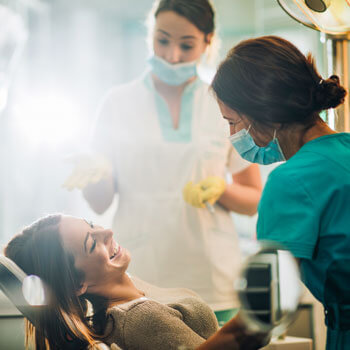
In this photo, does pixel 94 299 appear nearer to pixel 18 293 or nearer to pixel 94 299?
pixel 94 299

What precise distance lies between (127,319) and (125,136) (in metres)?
0.72

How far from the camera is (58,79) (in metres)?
2.07

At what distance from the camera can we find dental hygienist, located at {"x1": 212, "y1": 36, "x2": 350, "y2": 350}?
888 mm

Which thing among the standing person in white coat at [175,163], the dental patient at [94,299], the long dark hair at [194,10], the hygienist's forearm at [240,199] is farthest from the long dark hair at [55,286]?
the long dark hair at [194,10]

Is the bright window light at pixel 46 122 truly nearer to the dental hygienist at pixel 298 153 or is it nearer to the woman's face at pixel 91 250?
the woman's face at pixel 91 250

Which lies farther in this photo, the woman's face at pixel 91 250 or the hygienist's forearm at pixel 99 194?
the hygienist's forearm at pixel 99 194

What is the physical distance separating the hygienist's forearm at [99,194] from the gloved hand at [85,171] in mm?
31

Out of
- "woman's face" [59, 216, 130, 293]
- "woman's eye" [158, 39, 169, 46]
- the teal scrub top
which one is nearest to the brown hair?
the teal scrub top

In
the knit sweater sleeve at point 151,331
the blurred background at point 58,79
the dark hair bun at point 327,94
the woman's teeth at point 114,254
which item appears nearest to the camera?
the dark hair bun at point 327,94

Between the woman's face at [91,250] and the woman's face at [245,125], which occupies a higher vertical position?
the woman's face at [245,125]

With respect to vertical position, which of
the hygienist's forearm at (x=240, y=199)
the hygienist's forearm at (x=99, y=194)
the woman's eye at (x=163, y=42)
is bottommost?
the hygienist's forearm at (x=240, y=199)

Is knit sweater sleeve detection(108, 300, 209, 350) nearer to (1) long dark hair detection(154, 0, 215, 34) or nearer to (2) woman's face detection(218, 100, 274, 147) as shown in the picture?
(2) woman's face detection(218, 100, 274, 147)

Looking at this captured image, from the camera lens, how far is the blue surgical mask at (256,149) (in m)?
1.05

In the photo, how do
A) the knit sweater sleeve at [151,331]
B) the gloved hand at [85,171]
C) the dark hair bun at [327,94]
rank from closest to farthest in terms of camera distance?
the dark hair bun at [327,94]
the knit sweater sleeve at [151,331]
the gloved hand at [85,171]
